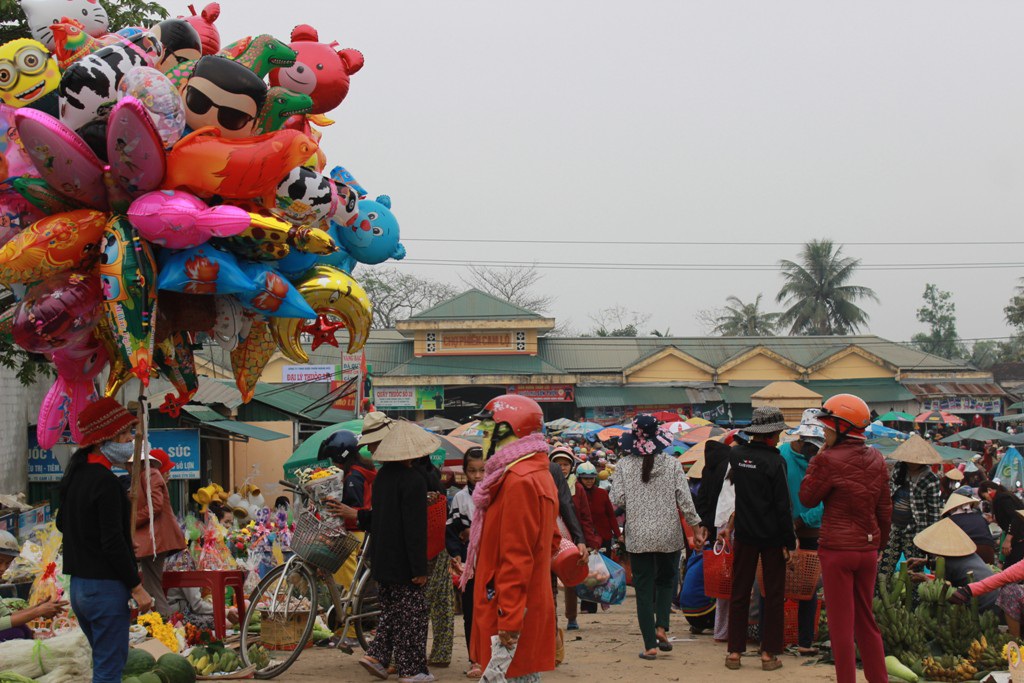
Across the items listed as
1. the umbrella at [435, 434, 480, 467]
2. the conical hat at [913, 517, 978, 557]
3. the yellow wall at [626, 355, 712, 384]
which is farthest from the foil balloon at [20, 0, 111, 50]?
the yellow wall at [626, 355, 712, 384]

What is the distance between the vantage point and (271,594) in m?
8.48

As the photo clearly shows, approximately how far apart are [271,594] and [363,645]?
2.87 feet

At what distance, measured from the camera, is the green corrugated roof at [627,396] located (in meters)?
41.4

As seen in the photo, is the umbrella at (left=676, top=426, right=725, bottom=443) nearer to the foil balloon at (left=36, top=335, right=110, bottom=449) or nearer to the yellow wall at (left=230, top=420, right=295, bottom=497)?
the yellow wall at (left=230, top=420, right=295, bottom=497)

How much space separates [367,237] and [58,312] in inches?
84.8

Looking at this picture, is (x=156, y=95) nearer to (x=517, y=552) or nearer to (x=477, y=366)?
(x=517, y=552)

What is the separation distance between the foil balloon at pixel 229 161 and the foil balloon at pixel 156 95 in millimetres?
119

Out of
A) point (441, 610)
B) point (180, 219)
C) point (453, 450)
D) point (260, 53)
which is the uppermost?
point (260, 53)

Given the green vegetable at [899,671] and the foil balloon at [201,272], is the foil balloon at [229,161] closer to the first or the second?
the foil balloon at [201,272]

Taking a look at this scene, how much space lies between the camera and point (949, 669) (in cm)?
791

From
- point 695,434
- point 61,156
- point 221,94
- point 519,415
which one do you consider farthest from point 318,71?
point 695,434

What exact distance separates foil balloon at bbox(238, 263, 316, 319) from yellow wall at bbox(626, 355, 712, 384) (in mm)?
36880

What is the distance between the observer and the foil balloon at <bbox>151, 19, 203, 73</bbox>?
266 inches

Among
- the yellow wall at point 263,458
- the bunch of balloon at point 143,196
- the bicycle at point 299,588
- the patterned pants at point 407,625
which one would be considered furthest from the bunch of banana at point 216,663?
the yellow wall at point 263,458
